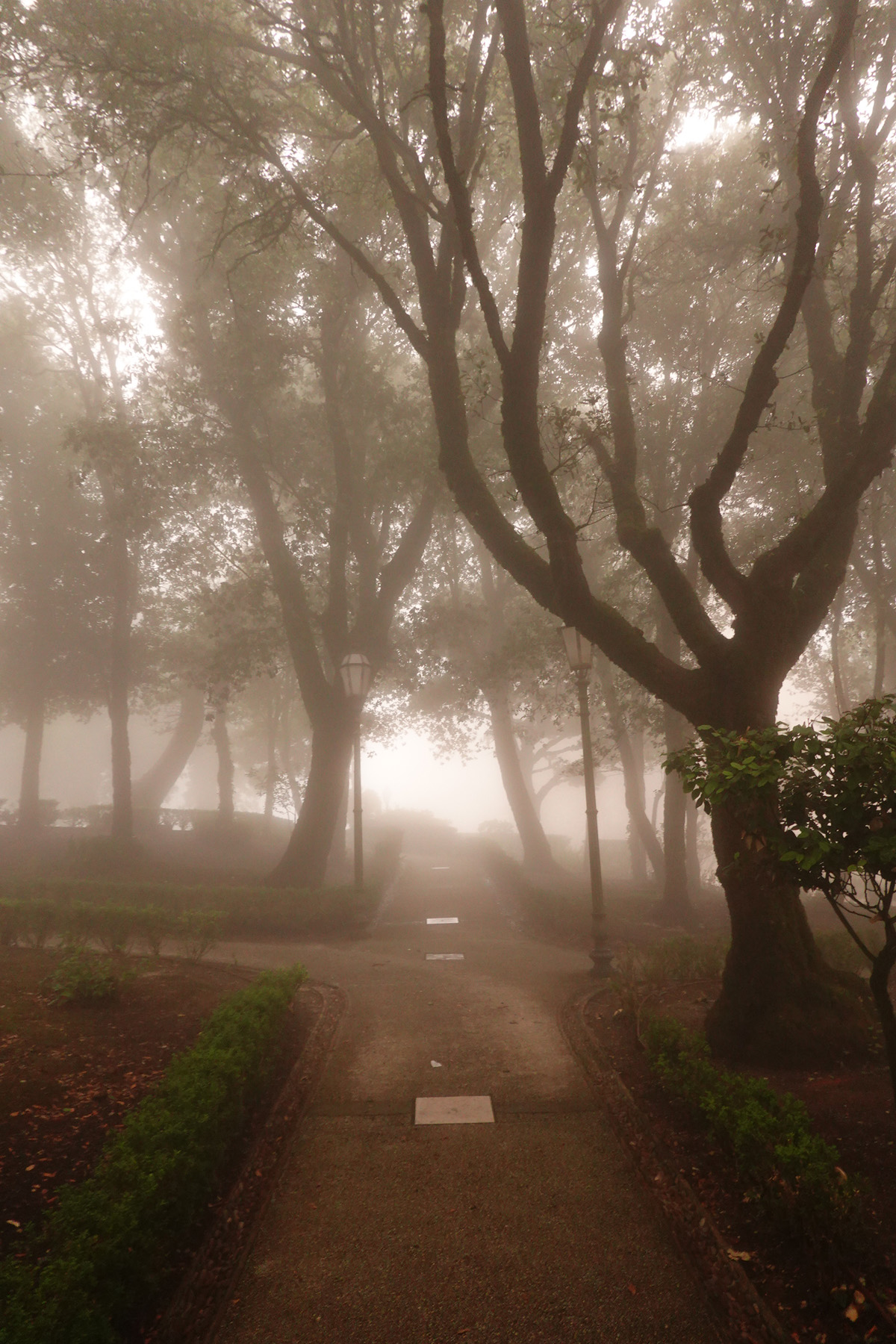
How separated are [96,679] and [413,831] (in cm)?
2406

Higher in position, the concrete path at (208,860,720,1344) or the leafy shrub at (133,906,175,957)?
the leafy shrub at (133,906,175,957)

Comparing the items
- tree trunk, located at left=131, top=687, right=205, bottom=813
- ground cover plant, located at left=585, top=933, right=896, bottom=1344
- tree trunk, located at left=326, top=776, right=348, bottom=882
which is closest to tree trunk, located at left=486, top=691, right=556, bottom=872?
tree trunk, located at left=326, top=776, right=348, bottom=882

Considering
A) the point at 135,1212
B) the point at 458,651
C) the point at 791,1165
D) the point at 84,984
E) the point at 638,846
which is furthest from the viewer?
the point at 458,651

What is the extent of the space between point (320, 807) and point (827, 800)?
41.2 ft

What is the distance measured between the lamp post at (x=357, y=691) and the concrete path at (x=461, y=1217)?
257 inches

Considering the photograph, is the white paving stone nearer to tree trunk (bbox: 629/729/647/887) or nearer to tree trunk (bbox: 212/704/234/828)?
tree trunk (bbox: 629/729/647/887)

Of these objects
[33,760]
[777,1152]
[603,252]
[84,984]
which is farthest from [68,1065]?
[33,760]

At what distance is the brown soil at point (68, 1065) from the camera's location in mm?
4008

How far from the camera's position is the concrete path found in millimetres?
3340

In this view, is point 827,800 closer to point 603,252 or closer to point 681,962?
point 681,962

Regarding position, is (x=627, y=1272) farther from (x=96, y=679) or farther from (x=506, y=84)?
(x=96, y=679)

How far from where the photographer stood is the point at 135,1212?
3.27m

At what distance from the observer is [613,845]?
36.1m

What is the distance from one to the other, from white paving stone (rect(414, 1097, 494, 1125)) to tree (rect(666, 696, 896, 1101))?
2909 mm
